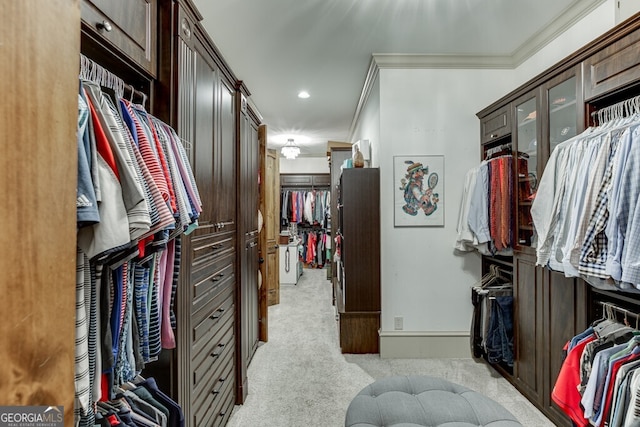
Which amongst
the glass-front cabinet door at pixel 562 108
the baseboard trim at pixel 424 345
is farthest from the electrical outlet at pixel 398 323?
the glass-front cabinet door at pixel 562 108

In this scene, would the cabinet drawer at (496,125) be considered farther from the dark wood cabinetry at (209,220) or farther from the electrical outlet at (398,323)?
the dark wood cabinetry at (209,220)

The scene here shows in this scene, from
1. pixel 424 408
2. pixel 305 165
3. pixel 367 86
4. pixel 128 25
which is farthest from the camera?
pixel 305 165

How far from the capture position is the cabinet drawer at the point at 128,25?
0.85 meters

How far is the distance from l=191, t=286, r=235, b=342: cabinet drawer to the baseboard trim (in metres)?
1.57

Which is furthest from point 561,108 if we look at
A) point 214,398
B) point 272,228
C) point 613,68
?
point 272,228

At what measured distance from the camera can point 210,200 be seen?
153cm

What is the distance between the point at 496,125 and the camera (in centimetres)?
260

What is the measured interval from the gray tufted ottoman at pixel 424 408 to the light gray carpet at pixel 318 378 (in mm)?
643

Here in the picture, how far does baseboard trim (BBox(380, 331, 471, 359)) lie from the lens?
112 inches

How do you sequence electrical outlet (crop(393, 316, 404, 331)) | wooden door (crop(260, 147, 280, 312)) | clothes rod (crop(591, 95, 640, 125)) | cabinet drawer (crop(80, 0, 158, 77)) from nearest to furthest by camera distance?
cabinet drawer (crop(80, 0, 158, 77))
clothes rod (crop(591, 95, 640, 125))
electrical outlet (crop(393, 316, 404, 331))
wooden door (crop(260, 147, 280, 312))

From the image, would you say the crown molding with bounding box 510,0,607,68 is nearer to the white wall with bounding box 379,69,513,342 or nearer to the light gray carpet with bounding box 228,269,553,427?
the white wall with bounding box 379,69,513,342

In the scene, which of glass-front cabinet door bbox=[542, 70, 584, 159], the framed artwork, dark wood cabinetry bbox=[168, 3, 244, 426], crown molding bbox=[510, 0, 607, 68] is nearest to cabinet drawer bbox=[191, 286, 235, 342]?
dark wood cabinetry bbox=[168, 3, 244, 426]

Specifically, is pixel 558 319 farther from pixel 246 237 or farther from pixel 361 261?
pixel 246 237

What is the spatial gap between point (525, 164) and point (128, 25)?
8.22 ft
